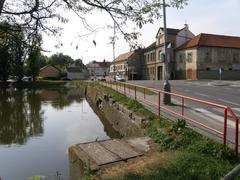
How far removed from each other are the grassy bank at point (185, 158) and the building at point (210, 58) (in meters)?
45.0

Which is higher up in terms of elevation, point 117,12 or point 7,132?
point 117,12

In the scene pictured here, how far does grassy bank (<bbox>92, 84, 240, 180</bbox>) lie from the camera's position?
5.73 metres

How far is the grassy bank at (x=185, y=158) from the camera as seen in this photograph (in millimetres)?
5730

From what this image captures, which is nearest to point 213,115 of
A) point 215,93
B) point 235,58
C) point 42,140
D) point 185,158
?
point 185,158

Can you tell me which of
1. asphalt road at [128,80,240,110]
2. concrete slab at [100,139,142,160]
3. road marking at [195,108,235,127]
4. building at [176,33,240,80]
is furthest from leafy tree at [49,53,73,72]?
concrete slab at [100,139,142,160]

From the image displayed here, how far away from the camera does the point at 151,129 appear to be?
9.50 metres

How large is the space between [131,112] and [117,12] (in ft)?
20.4

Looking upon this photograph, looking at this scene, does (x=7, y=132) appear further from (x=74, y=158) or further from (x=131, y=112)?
(x=74, y=158)

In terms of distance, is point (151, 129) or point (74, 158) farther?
point (151, 129)

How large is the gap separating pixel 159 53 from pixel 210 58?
522 inches

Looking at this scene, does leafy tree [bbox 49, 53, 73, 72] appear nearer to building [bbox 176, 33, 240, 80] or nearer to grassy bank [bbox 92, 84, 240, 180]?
building [bbox 176, 33, 240, 80]

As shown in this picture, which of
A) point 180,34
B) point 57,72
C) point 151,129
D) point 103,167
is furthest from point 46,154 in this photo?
point 57,72

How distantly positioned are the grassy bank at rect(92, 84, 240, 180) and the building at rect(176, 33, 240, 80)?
148 ft

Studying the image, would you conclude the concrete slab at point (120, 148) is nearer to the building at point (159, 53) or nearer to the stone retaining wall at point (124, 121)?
the stone retaining wall at point (124, 121)
